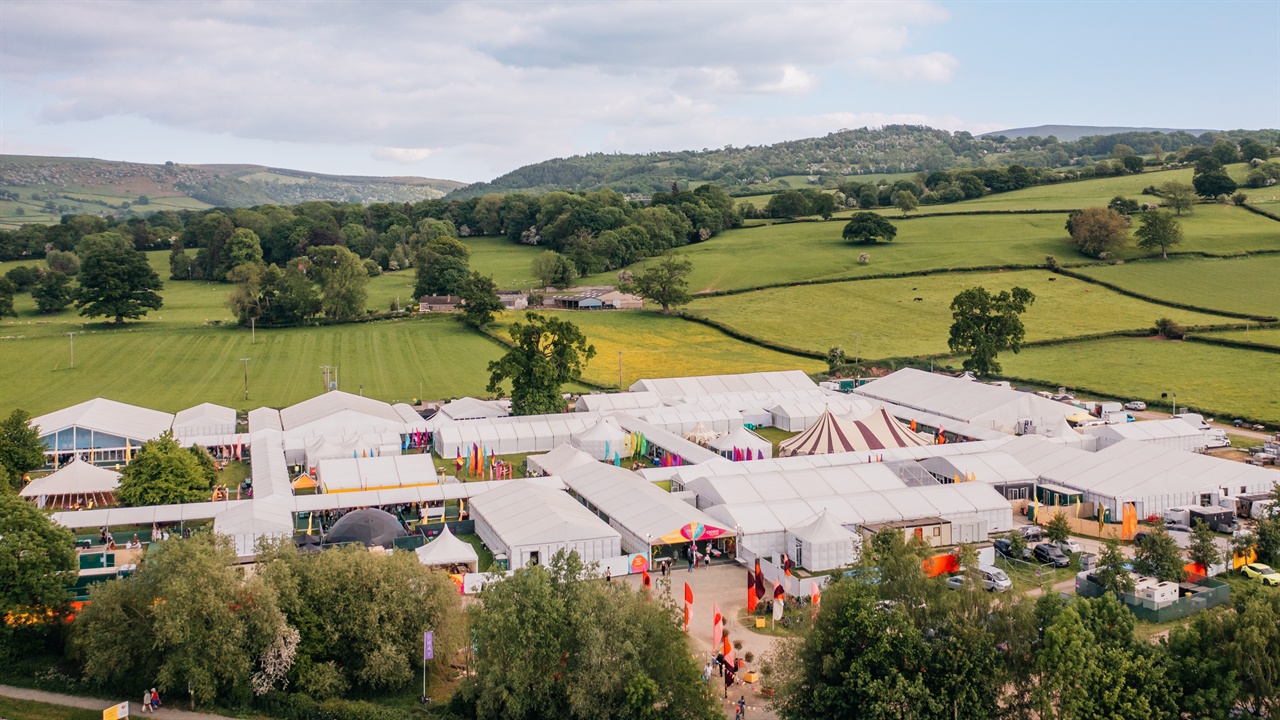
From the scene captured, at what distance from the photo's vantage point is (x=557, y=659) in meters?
20.2

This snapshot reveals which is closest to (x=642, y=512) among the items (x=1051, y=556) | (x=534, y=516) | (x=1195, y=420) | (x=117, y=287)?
(x=534, y=516)

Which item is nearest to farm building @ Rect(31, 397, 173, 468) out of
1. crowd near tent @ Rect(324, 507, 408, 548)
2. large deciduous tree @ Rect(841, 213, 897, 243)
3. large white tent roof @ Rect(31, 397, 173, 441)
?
large white tent roof @ Rect(31, 397, 173, 441)

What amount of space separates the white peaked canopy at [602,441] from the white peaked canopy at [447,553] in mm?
14017

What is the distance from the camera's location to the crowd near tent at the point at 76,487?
119 ft

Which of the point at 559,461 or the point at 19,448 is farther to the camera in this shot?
the point at 559,461

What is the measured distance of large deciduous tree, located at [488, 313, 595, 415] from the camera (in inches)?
1922

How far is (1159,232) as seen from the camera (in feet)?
262

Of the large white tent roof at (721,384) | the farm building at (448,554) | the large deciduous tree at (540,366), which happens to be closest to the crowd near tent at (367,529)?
the farm building at (448,554)

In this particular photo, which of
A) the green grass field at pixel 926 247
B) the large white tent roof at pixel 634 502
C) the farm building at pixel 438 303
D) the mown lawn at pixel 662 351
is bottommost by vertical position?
the large white tent roof at pixel 634 502

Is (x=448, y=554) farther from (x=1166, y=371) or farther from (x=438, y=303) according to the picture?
(x=438, y=303)

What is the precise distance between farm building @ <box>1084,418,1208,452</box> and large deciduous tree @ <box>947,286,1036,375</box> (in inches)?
532

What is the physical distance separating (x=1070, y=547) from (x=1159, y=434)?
15349mm

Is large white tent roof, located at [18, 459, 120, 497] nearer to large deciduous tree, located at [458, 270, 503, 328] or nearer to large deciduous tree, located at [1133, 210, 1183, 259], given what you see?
large deciduous tree, located at [458, 270, 503, 328]

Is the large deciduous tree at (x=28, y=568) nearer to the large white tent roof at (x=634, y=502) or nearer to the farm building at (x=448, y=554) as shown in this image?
the farm building at (x=448, y=554)
